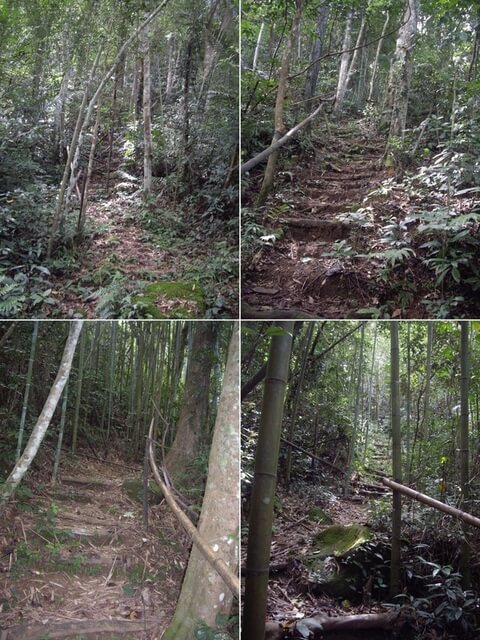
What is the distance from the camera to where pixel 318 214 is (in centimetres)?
224

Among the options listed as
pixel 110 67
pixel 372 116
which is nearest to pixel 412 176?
pixel 372 116

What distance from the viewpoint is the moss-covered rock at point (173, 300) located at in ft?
7.42

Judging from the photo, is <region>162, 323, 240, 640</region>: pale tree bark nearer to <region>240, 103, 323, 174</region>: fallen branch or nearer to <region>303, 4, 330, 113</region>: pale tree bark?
<region>240, 103, 323, 174</region>: fallen branch

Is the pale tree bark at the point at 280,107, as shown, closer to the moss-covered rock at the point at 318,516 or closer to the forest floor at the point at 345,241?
the forest floor at the point at 345,241

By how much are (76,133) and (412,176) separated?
1.50 meters

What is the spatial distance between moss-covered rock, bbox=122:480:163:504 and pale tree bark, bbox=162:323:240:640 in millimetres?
213

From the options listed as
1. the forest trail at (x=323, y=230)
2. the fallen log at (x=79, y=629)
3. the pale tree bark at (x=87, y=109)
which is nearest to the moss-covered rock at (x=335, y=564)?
the fallen log at (x=79, y=629)

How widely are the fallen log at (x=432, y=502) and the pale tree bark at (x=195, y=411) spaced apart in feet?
3.40

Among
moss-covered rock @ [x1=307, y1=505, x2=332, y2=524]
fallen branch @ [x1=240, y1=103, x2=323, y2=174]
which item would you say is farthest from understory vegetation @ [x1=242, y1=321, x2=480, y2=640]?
fallen branch @ [x1=240, y1=103, x2=323, y2=174]

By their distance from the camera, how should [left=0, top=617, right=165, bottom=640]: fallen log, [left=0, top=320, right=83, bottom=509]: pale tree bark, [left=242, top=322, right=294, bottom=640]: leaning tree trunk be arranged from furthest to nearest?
[left=0, top=320, right=83, bottom=509]: pale tree bark
[left=242, top=322, right=294, bottom=640]: leaning tree trunk
[left=0, top=617, right=165, bottom=640]: fallen log

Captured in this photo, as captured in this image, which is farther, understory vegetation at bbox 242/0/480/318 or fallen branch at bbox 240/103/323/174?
fallen branch at bbox 240/103/323/174

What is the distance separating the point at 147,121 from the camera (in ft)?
8.16

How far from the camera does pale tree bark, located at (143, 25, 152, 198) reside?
2.44 metres

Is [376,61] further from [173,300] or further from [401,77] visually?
[173,300]
